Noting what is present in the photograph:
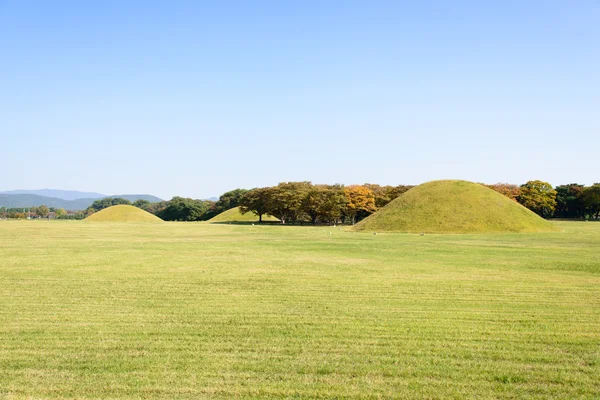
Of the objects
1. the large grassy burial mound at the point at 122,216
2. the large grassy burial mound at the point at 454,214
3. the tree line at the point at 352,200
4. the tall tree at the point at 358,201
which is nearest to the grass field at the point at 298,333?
the large grassy burial mound at the point at 454,214

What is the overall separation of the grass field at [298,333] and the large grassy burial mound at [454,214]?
4578cm

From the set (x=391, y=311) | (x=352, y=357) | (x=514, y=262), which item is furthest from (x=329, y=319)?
(x=514, y=262)

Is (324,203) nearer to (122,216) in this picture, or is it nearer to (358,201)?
(358,201)

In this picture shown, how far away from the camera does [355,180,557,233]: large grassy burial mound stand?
6930cm

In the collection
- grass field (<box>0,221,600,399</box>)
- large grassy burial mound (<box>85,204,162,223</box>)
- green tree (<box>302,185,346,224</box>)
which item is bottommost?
grass field (<box>0,221,600,399</box>)

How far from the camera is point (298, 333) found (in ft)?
41.5

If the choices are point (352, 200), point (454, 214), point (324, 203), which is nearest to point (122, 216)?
point (324, 203)

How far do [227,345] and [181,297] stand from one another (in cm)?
649

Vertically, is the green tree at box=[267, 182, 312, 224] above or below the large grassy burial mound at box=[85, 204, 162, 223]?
above

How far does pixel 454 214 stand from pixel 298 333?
6491 cm

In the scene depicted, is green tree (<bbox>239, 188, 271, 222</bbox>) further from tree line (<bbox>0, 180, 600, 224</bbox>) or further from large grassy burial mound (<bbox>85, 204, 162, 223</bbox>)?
large grassy burial mound (<bbox>85, 204, 162, 223</bbox>)

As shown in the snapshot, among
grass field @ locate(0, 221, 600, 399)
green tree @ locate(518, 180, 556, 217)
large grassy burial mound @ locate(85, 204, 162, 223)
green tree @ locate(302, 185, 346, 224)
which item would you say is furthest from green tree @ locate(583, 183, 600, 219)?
grass field @ locate(0, 221, 600, 399)

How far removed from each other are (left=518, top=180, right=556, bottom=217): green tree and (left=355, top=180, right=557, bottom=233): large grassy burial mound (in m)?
48.0

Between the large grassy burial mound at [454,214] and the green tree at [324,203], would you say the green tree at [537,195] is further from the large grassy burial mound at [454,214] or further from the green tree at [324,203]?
the green tree at [324,203]
